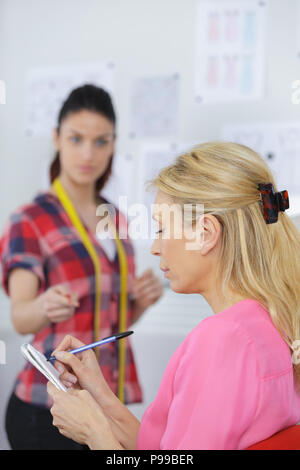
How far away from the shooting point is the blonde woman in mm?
603

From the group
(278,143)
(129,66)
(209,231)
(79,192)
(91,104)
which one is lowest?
(209,231)

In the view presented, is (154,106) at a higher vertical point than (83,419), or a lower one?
higher

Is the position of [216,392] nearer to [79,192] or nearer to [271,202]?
[271,202]

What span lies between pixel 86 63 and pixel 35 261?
54cm

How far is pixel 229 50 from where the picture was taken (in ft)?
4.29

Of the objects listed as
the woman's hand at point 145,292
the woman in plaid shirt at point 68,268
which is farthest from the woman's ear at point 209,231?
the woman's hand at point 145,292

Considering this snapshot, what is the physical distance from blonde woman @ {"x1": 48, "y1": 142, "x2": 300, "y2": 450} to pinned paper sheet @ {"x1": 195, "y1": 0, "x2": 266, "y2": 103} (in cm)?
Result: 63

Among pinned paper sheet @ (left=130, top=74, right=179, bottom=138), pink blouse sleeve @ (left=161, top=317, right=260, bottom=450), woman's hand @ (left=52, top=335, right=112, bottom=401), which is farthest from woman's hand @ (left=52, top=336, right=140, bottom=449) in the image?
pinned paper sheet @ (left=130, top=74, right=179, bottom=138)

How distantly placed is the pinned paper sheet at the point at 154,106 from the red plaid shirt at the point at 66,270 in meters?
0.25

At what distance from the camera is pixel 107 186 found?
4.58 ft

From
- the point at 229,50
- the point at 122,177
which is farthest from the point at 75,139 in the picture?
the point at 229,50

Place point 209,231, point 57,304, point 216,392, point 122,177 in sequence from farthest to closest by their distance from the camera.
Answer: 1. point 122,177
2. point 57,304
3. point 209,231
4. point 216,392

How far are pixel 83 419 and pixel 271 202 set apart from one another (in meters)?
0.35

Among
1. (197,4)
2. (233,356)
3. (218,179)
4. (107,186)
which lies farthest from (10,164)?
(233,356)
